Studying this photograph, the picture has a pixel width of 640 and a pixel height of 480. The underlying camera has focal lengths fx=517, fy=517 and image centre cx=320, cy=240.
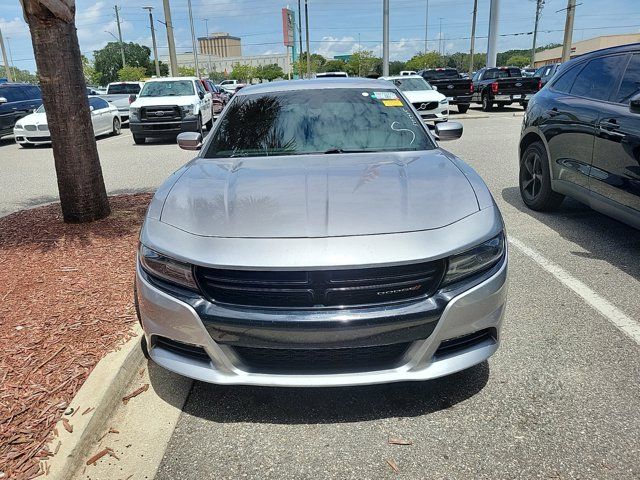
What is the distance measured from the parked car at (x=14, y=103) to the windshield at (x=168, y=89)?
13.3 feet

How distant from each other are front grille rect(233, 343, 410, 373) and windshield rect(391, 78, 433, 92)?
51.4 feet

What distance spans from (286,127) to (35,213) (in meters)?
4.12

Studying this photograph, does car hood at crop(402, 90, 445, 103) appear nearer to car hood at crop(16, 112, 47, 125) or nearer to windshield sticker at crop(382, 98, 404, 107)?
car hood at crop(16, 112, 47, 125)

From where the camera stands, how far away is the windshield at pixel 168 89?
15664 millimetres

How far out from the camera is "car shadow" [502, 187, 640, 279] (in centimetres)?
470

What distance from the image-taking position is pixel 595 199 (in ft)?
16.1

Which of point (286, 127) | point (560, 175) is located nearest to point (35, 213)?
point (286, 127)

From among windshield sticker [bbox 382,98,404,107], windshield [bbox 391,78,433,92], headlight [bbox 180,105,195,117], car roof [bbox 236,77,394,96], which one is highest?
car roof [bbox 236,77,394,96]

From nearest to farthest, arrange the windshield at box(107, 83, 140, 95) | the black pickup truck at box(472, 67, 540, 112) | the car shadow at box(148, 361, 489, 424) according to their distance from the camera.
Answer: the car shadow at box(148, 361, 489, 424) → the black pickup truck at box(472, 67, 540, 112) → the windshield at box(107, 83, 140, 95)

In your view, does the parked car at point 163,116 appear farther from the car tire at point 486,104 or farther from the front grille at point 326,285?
the front grille at point 326,285

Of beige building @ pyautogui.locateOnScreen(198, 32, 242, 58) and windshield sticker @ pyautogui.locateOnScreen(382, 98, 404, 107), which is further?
beige building @ pyautogui.locateOnScreen(198, 32, 242, 58)

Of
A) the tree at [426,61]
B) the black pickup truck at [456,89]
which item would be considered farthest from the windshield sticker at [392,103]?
the tree at [426,61]

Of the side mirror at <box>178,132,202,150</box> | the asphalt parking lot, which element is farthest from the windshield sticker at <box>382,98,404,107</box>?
the asphalt parking lot

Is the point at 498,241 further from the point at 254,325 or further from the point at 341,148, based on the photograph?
the point at 341,148
